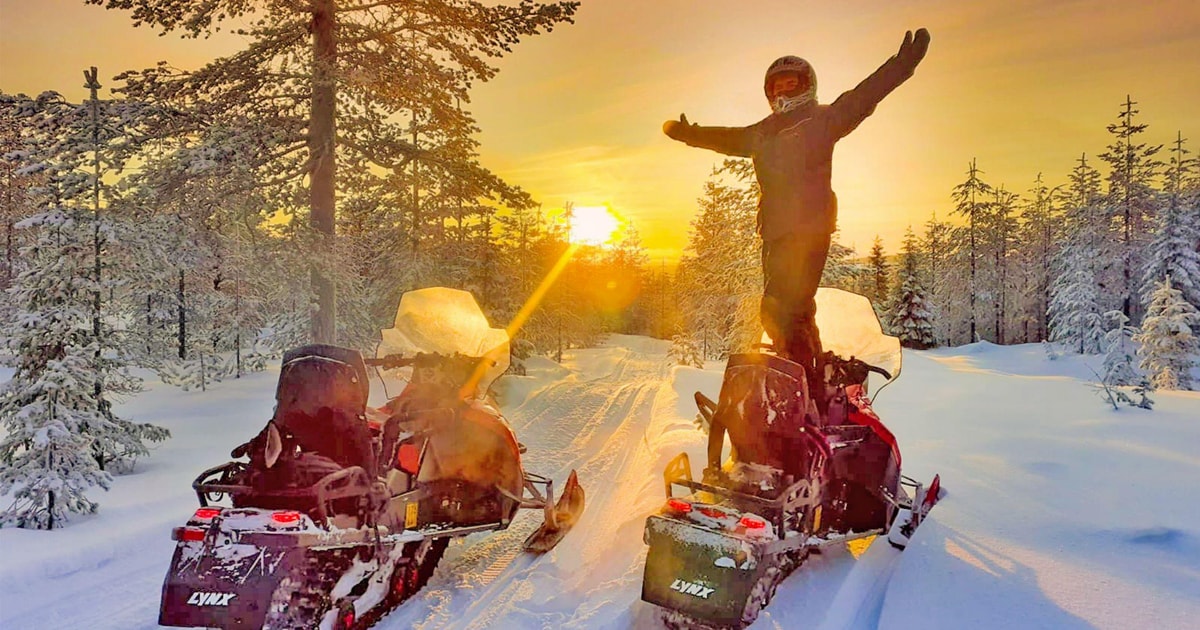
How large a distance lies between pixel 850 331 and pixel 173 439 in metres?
14.9

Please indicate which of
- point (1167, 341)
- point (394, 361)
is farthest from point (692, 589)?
point (1167, 341)

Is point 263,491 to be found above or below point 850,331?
below

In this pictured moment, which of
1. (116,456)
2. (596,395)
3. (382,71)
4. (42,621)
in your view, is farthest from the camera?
(596,395)

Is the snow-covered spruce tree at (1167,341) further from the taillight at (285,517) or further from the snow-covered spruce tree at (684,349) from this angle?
the taillight at (285,517)

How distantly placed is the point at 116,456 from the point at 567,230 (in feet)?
166

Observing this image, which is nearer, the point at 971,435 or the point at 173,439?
the point at 971,435

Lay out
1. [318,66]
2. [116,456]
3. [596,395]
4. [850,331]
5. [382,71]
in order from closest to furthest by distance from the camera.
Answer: [850,331]
[116,456]
[318,66]
[382,71]
[596,395]

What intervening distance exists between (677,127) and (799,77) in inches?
38.2

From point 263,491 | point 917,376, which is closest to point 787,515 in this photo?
point 263,491

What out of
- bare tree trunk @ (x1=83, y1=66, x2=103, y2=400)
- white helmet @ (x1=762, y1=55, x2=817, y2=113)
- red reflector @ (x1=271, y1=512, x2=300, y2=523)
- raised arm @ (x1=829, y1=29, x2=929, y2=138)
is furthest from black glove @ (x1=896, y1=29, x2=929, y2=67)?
bare tree trunk @ (x1=83, y1=66, x2=103, y2=400)

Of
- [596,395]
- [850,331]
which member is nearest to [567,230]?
[596,395]

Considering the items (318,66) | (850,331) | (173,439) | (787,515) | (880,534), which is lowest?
(173,439)

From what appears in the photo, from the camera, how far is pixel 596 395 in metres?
18.3

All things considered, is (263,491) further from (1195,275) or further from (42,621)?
(1195,275)
